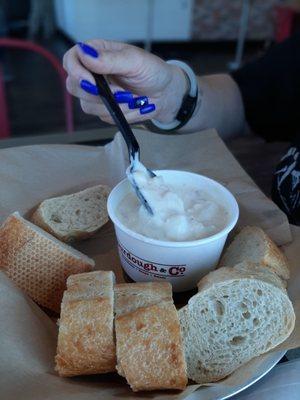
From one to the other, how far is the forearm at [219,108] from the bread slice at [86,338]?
69cm

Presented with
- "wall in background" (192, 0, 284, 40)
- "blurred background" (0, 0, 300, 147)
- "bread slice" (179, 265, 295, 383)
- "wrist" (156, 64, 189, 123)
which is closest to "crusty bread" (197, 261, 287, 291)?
"bread slice" (179, 265, 295, 383)

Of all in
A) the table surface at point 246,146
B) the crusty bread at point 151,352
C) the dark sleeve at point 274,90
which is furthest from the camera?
the dark sleeve at point 274,90

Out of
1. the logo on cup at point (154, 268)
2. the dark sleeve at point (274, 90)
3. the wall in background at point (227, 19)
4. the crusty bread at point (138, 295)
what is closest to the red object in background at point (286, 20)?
the wall in background at point (227, 19)

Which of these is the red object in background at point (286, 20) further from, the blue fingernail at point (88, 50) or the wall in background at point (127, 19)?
the blue fingernail at point (88, 50)

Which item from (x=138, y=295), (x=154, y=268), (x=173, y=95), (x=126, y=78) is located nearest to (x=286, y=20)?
(x=173, y=95)

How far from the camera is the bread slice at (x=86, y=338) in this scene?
2.25 feet

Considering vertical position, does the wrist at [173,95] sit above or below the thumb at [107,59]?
below

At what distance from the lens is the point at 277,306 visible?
740mm

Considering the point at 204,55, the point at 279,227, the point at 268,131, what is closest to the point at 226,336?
the point at 279,227

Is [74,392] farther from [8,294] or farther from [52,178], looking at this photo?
[52,178]

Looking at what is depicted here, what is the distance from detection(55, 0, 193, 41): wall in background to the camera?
520cm

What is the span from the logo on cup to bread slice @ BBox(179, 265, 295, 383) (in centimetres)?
11

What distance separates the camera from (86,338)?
69cm

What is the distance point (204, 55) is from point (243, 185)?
479 cm
